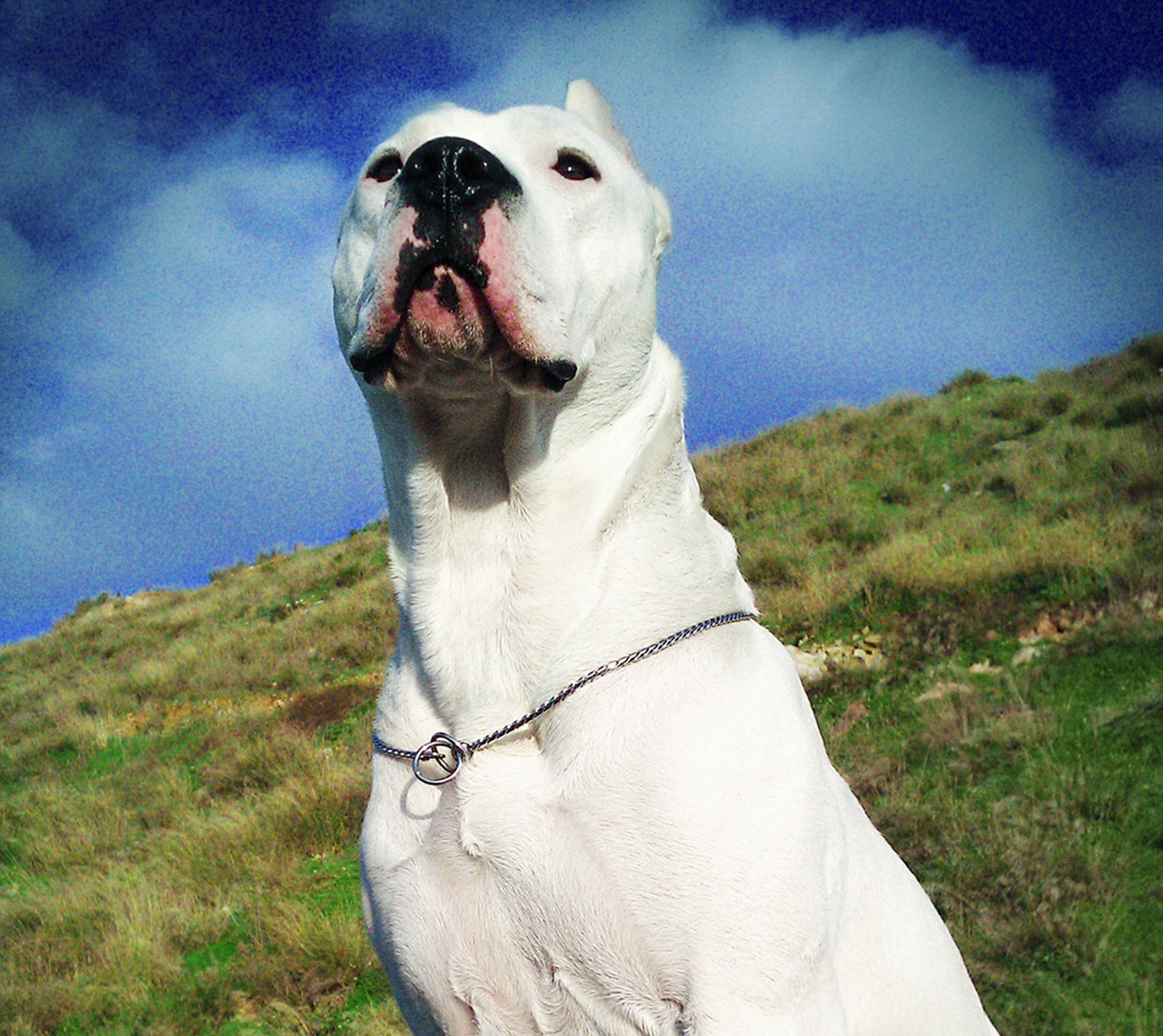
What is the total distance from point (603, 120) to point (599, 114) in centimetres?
2

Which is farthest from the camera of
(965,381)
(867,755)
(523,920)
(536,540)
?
(965,381)

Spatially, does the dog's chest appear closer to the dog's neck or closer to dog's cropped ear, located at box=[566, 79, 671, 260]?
the dog's neck

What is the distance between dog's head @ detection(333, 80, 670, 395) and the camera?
72.8 inches

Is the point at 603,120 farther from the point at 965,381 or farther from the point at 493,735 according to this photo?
the point at 965,381

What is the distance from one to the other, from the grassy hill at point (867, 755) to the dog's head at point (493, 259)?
273 centimetres

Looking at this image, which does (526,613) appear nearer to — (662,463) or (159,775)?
(662,463)

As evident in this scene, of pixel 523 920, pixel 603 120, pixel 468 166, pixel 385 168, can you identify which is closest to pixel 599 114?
pixel 603 120

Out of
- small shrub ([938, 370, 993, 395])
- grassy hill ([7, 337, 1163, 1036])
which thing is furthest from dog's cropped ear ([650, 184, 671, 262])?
small shrub ([938, 370, 993, 395])

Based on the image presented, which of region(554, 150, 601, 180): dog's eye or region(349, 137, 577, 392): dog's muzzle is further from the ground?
region(554, 150, 601, 180): dog's eye

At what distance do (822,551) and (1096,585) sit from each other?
2.83 m

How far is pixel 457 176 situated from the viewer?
1.85 meters

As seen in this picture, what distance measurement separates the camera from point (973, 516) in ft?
27.6

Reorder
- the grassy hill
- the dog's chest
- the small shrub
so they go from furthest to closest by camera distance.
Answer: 1. the small shrub
2. the grassy hill
3. the dog's chest

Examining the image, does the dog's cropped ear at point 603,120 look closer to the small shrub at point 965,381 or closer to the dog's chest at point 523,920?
the dog's chest at point 523,920
